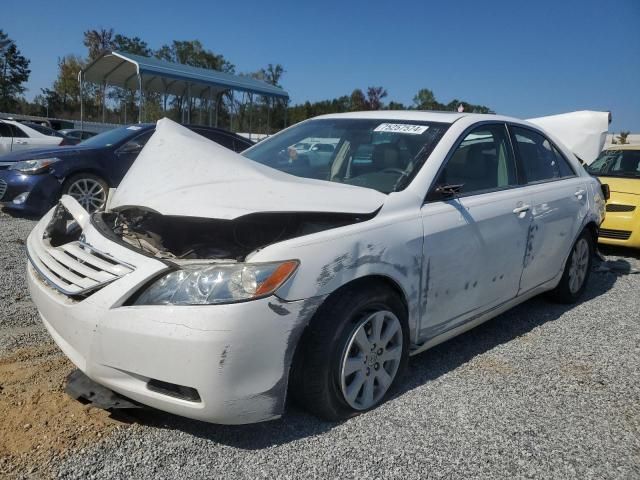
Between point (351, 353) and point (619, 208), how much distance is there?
19.0 ft

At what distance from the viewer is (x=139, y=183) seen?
2.96 metres

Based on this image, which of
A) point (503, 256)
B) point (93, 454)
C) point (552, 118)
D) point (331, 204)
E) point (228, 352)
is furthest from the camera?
point (552, 118)

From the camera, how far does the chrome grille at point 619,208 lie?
682 cm

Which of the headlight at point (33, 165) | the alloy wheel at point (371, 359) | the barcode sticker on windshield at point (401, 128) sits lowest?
the alloy wheel at point (371, 359)

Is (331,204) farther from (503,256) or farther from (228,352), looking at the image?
(503,256)

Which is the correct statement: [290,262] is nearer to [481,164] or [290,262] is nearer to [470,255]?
[470,255]

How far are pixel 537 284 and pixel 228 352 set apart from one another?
2849 millimetres

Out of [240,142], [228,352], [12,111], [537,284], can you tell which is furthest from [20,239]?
[12,111]

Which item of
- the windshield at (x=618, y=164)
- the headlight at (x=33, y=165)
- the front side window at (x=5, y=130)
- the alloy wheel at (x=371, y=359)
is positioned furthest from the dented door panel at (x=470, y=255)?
the front side window at (x=5, y=130)

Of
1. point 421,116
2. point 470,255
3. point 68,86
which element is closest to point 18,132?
point 421,116

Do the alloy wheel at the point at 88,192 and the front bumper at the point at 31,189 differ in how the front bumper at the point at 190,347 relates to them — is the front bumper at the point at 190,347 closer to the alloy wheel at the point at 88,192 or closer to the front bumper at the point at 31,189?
the front bumper at the point at 31,189

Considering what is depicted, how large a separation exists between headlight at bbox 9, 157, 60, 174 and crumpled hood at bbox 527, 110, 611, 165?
7133mm

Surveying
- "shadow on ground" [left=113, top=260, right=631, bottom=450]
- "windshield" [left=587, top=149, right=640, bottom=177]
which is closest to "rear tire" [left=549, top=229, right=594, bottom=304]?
"shadow on ground" [left=113, top=260, right=631, bottom=450]

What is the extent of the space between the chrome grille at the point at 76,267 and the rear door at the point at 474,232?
157 centimetres
